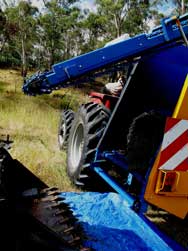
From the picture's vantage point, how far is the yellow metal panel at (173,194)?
3.15 metres

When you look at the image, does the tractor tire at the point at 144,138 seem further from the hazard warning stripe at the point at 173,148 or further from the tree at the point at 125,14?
the tree at the point at 125,14

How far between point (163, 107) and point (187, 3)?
67.8ft

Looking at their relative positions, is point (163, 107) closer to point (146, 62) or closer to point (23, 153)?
point (146, 62)

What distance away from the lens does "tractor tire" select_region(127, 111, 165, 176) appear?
344 centimetres

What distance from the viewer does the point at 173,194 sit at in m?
3.20

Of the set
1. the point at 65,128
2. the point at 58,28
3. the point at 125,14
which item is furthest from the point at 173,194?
the point at 58,28

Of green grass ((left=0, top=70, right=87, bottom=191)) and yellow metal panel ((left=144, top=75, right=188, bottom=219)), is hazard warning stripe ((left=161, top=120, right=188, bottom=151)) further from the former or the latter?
green grass ((left=0, top=70, right=87, bottom=191))

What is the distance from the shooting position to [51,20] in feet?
117

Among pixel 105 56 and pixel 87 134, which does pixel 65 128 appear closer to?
pixel 87 134

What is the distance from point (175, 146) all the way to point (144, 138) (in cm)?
38

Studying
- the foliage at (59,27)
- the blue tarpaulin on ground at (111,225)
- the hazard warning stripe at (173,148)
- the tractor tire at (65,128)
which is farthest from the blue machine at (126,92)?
the foliage at (59,27)

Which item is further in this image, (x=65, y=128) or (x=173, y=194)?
(x=65, y=128)

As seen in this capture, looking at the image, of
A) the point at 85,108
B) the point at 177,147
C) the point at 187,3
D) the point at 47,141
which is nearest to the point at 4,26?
the point at 187,3

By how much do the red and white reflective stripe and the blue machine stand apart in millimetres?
147
